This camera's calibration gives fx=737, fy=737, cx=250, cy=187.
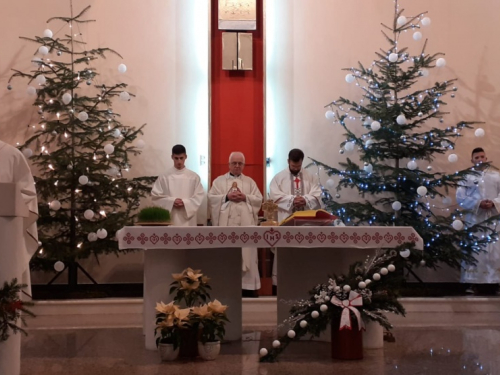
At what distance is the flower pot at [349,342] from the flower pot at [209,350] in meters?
0.82

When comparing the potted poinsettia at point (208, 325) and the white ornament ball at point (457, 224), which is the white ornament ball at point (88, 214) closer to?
the potted poinsettia at point (208, 325)

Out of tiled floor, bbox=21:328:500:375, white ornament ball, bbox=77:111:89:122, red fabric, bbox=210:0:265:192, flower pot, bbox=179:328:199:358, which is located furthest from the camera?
red fabric, bbox=210:0:265:192

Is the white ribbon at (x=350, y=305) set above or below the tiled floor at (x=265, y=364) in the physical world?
above

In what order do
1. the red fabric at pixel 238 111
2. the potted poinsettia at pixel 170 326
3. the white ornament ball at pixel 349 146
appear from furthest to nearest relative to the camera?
the red fabric at pixel 238 111 < the white ornament ball at pixel 349 146 < the potted poinsettia at pixel 170 326

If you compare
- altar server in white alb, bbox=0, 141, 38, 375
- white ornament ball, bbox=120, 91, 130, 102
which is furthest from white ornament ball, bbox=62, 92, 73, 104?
altar server in white alb, bbox=0, 141, 38, 375

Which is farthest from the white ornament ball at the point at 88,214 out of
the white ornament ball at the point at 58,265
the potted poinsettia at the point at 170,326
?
the potted poinsettia at the point at 170,326

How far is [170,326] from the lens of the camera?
4.95 m

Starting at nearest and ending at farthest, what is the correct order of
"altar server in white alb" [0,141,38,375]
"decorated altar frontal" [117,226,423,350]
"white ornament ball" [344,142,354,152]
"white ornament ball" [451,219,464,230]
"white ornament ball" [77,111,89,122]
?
"altar server in white alb" [0,141,38,375], "decorated altar frontal" [117,226,423,350], "white ornament ball" [451,219,464,230], "white ornament ball" [77,111,89,122], "white ornament ball" [344,142,354,152]

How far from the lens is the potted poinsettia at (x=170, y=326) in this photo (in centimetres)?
495

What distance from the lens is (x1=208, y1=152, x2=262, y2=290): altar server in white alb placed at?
27.3 ft

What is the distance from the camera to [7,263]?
413 centimetres

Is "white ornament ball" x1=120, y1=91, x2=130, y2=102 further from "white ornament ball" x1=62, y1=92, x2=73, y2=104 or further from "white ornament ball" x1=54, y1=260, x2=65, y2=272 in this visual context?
"white ornament ball" x1=54, y1=260, x2=65, y2=272

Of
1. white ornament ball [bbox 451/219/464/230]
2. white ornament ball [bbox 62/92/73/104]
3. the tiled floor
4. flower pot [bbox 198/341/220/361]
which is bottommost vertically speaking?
the tiled floor

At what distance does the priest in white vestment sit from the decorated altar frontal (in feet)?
7.53
